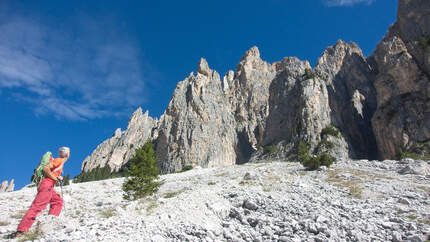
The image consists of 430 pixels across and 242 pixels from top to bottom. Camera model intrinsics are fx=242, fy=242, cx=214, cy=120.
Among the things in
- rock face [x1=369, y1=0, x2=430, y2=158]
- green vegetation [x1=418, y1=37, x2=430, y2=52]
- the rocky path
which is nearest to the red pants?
the rocky path

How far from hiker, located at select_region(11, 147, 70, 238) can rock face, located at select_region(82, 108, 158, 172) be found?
4313 inches

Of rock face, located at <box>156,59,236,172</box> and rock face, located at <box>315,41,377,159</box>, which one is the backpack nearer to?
rock face, located at <box>315,41,377,159</box>

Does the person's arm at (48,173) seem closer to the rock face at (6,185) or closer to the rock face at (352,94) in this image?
the rock face at (352,94)

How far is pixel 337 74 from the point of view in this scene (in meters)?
87.7

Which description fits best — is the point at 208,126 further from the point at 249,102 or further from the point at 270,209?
the point at 270,209

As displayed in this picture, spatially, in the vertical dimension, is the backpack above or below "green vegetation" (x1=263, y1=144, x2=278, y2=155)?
below

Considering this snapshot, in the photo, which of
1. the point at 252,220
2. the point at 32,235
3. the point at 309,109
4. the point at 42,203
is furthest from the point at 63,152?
the point at 309,109

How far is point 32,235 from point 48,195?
3.99 ft

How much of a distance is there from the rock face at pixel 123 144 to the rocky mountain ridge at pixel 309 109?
0.66 metres

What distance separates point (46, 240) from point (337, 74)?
97090 millimetres

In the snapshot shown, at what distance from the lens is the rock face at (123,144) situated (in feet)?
383

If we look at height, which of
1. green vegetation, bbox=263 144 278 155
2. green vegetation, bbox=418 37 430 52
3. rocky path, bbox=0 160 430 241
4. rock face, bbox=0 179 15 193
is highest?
green vegetation, bbox=418 37 430 52

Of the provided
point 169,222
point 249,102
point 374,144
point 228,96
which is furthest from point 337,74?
point 169,222

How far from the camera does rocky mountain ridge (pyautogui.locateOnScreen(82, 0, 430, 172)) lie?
53938mm
